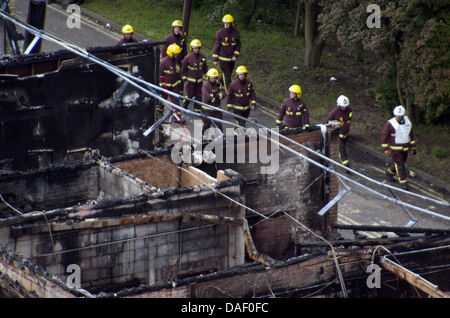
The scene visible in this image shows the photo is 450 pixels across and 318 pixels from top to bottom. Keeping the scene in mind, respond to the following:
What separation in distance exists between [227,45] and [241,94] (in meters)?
2.71

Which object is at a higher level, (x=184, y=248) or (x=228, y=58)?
(x=228, y=58)

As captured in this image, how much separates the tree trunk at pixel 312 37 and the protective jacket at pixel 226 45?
3041mm

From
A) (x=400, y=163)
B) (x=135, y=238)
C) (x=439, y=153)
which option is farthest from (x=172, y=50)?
(x=135, y=238)

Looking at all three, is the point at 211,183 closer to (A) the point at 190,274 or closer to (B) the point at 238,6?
(A) the point at 190,274

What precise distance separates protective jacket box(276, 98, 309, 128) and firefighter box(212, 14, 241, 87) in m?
3.58

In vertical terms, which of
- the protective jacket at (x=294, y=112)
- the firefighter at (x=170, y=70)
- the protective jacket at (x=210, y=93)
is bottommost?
the protective jacket at (x=294, y=112)

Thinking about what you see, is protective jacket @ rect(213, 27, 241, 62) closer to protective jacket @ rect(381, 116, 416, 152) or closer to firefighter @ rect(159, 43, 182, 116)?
firefighter @ rect(159, 43, 182, 116)

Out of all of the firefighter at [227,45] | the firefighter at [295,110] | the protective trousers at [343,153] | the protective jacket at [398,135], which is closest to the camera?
the protective jacket at [398,135]

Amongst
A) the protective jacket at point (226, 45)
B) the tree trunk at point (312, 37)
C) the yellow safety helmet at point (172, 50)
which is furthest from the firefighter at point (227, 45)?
the tree trunk at point (312, 37)

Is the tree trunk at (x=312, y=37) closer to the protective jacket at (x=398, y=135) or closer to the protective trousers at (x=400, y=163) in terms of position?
the protective jacket at (x=398, y=135)

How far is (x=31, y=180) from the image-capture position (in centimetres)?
1345

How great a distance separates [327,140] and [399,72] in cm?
512

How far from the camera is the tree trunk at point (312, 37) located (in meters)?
23.7
